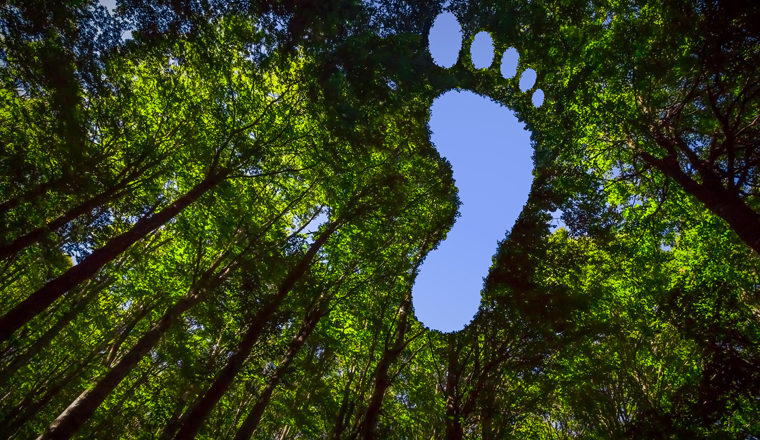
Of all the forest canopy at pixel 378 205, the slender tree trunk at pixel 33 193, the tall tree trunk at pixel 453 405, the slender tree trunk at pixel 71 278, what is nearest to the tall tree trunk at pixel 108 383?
the forest canopy at pixel 378 205

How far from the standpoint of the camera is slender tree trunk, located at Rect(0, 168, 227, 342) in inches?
221

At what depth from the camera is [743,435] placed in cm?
1033

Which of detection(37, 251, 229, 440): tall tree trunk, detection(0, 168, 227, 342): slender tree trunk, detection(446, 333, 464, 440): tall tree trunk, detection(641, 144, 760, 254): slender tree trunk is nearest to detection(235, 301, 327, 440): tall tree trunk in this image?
detection(37, 251, 229, 440): tall tree trunk

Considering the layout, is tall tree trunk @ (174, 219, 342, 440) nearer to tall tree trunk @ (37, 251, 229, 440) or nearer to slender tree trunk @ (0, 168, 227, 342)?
tall tree trunk @ (37, 251, 229, 440)

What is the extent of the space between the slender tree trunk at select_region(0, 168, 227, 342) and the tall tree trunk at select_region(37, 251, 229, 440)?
1920 mm

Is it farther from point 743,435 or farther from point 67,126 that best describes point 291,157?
point 743,435

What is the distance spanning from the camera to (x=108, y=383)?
7109mm

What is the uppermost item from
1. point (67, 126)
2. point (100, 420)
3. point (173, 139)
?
point (173, 139)

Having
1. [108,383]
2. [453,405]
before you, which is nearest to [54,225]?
[108,383]

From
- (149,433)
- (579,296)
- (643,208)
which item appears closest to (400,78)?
(579,296)

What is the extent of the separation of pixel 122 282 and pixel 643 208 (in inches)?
808

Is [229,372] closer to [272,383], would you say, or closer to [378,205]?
[272,383]

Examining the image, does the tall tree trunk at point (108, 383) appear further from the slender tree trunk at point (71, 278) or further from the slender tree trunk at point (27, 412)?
the slender tree trunk at point (27, 412)

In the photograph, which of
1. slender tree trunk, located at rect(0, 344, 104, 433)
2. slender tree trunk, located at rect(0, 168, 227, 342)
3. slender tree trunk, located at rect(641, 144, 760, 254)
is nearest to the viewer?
slender tree trunk, located at rect(641, 144, 760, 254)
